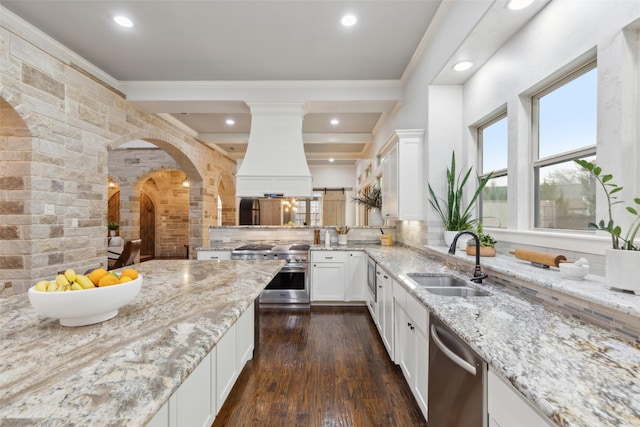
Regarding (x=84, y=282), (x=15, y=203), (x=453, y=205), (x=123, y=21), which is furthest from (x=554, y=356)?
(x=15, y=203)

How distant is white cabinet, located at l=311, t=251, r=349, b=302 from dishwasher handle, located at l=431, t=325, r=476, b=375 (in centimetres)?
250

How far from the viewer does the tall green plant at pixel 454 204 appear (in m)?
2.71

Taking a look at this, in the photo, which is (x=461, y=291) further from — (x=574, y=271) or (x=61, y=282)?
(x=61, y=282)

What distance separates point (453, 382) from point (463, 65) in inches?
107

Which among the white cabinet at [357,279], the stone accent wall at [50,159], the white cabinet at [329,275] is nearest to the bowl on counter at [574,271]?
the white cabinet at [357,279]

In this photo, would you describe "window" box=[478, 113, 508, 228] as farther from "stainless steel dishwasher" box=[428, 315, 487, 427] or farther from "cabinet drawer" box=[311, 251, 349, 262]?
"cabinet drawer" box=[311, 251, 349, 262]

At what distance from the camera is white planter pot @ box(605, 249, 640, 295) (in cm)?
106

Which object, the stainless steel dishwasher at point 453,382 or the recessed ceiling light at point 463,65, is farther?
the recessed ceiling light at point 463,65

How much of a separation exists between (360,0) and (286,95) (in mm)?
1768

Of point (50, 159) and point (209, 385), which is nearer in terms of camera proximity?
point (209, 385)

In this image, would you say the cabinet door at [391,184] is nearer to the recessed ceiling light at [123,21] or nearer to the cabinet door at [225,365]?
the cabinet door at [225,365]

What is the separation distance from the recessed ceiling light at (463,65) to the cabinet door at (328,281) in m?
2.68

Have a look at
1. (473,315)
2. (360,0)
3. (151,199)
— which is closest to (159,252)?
(151,199)

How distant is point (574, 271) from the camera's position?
138cm
